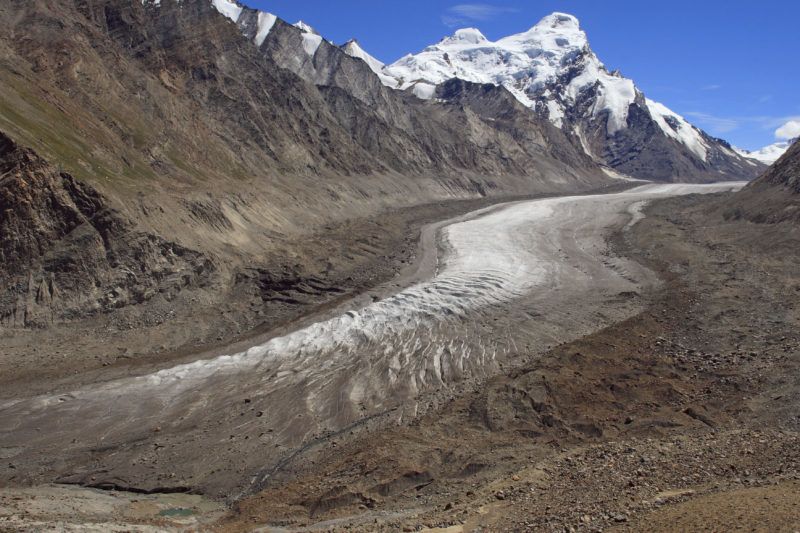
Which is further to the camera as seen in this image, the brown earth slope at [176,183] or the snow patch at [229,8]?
the snow patch at [229,8]

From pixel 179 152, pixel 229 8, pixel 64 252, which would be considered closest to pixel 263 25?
pixel 229 8

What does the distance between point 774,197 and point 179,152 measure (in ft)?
174

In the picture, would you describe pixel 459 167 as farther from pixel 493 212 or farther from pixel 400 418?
pixel 400 418

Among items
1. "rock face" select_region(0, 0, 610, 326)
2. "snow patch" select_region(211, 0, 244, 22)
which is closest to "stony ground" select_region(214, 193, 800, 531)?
"rock face" select_region(0, 0, 610, 326)

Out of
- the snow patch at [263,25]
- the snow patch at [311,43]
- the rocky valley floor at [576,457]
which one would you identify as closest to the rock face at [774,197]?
the rocky valley floor at [576,457]

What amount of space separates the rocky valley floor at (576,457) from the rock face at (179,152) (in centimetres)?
1665

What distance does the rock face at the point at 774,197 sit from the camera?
5053cm

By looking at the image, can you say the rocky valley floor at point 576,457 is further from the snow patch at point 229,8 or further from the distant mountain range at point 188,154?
the snow patch at point 229,8

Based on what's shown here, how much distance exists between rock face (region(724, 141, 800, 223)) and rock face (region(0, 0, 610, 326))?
3814 cm

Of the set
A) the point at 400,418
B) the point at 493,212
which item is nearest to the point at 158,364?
the point at 400,418

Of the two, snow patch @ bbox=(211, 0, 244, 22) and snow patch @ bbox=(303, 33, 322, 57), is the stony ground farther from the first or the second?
snow patch @ bbox=(211, 0, 244, 22)

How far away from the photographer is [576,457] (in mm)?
16391

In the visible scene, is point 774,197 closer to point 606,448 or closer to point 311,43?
point 606,448

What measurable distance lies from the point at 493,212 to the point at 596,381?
53113 millimetres
